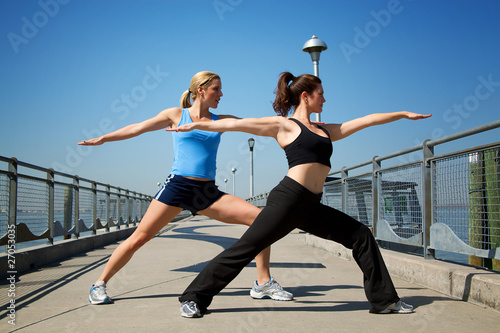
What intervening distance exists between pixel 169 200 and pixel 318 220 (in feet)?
4.03

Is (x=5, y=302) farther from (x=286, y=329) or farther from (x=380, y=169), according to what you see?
(x=380, y=169)

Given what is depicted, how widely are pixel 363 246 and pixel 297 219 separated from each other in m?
0.58

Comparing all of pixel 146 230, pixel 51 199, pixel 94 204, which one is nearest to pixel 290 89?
pixel 146 230

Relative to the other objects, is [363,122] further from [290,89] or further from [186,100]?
[186,100]

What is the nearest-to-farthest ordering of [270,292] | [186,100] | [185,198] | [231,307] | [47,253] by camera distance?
1. [231,307]
2. [185,198]
3. [270,292]
4. [186,100]
5. [47,253]

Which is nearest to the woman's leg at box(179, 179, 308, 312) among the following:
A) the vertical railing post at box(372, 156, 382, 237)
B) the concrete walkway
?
the concrete walkway

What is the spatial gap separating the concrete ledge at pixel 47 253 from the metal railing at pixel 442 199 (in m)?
4.68

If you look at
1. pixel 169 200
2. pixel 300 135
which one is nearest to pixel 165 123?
pixel 169 200

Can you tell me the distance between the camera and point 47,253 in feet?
23.4

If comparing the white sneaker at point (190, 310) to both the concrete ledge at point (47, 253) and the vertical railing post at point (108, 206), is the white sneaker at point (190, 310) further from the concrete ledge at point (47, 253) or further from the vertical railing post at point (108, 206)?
the vertical railing post at point (108, 206)

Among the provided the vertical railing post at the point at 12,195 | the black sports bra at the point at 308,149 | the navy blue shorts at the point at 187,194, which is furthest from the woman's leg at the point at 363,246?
the vertical railing post at the point at 12,195

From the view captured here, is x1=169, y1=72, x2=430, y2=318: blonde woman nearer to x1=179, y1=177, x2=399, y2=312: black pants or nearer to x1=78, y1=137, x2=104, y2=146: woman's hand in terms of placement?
x1=179, y1=177, x2=399, y2=312: black pants

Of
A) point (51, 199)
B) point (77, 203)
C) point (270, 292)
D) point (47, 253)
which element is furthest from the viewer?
point (77, 203)

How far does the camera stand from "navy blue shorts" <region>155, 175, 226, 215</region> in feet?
13.1
